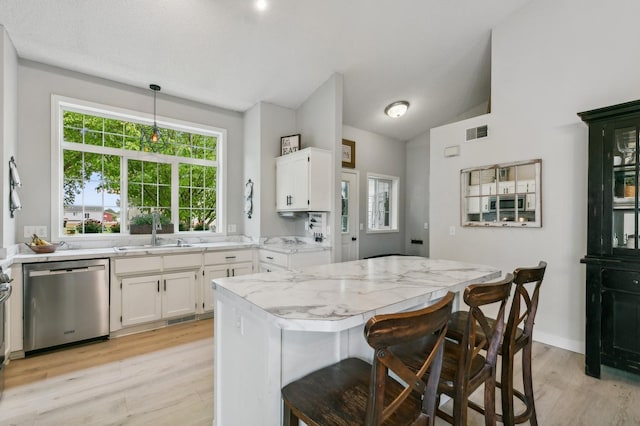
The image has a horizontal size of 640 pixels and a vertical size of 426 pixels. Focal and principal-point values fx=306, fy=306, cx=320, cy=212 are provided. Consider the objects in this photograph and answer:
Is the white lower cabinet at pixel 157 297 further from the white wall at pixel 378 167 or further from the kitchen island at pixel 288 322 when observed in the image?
the white wall at pixel 378 167

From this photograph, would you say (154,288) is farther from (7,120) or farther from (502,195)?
(502,195)

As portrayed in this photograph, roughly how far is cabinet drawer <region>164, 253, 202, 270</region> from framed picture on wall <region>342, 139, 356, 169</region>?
Answer: 9.32ft

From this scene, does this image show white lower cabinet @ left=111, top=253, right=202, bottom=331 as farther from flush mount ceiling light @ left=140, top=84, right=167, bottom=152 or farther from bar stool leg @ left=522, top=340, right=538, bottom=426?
bar stool leg @ left=522, top=340, right=538, bottom=426

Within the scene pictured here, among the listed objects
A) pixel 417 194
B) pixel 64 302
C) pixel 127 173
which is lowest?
pixel 64 302

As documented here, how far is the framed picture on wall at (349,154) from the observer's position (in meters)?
5.27

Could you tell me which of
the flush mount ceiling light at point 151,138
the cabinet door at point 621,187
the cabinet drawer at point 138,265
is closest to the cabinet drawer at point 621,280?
the cabinet door at point 621,187

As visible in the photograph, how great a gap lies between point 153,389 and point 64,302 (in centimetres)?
142

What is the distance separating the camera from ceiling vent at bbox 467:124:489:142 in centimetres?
361

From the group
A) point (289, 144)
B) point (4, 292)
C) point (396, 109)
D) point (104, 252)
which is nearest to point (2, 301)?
point (4, 292)

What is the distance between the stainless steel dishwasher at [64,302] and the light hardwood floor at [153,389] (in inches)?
5.9

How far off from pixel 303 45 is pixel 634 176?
126 inches

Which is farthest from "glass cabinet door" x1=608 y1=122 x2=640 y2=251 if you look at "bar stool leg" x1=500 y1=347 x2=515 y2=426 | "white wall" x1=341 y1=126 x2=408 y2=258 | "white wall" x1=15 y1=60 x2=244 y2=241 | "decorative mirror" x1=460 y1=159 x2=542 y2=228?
"white wall" x1=15 y1=60 x2=244 y2=241

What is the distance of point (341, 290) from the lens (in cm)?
146

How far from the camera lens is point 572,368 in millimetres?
2605
